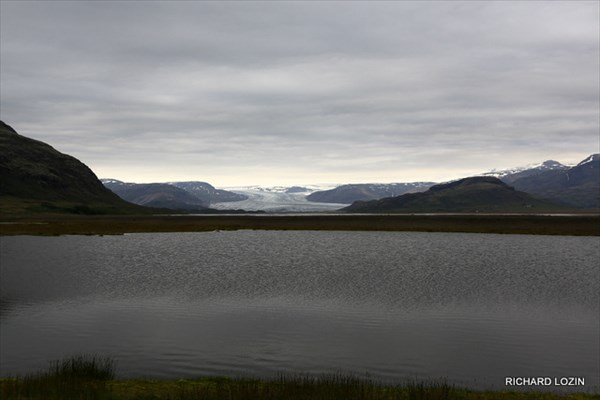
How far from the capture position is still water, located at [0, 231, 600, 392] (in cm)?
2052

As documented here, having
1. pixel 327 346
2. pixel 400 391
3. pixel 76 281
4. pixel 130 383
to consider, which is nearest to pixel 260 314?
pixel 327 346

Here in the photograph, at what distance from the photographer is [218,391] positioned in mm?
14805

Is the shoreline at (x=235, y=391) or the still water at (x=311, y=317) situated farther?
the still water at (x=311, y=317)

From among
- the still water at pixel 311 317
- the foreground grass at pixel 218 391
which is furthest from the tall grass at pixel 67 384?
the still water at pixel 311 317

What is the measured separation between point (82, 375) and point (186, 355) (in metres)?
5.36

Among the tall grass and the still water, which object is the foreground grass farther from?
the still water

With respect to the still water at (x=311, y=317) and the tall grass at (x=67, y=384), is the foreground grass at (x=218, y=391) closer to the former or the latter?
the tall grass at (x=67, y=384)

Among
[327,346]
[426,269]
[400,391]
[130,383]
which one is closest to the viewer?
[400,391]

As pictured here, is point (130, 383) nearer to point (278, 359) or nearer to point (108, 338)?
point (278, 359)

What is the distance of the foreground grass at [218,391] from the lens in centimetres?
1417

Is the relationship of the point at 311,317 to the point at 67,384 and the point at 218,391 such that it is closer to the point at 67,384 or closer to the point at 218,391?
the point at 218,391

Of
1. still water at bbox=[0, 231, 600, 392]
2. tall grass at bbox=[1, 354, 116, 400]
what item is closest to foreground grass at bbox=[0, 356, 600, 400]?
tall grass at bbox=[1, 354, 116, 400]

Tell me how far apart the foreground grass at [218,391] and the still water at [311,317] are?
233 cm

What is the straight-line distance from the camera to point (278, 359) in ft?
69.6
